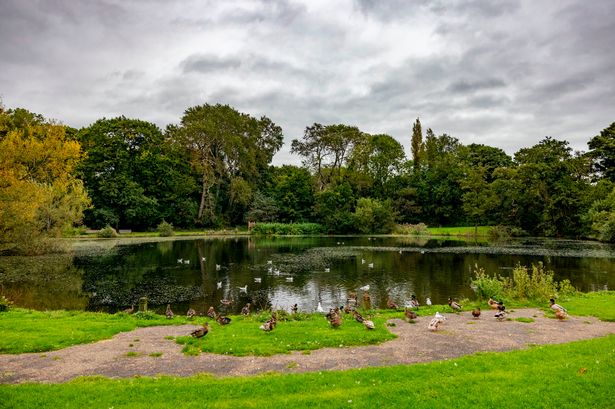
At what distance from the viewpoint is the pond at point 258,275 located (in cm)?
2675

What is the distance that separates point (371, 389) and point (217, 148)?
89.0 meters

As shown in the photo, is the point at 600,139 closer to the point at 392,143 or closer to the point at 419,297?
the point at 392,143

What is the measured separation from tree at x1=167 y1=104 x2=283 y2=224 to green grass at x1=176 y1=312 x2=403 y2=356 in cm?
7521

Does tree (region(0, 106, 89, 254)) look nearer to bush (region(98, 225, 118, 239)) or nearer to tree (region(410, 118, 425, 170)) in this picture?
bush (region(98, 225, 118, 239))

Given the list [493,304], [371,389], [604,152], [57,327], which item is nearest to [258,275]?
[493,304]

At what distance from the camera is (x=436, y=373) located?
10438 mm

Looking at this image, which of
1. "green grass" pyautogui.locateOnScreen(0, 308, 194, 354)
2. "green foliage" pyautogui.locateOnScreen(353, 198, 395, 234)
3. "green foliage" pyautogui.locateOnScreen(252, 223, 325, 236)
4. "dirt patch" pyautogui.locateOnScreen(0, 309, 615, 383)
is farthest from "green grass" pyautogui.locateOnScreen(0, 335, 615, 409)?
"green foliage" pyautogui.locateOnScreen(252, 223, 325, 236)

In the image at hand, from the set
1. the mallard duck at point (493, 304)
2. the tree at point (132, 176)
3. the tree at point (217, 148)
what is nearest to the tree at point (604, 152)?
the tree at point (217, 148)

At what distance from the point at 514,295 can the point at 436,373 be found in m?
16.2

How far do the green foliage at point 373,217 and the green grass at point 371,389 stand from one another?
7791 cm

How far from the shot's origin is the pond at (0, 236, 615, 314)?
26750mm

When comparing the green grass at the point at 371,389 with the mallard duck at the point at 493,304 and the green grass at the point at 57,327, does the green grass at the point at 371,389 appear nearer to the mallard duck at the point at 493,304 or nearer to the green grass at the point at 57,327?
the green grass at the point at 57,327

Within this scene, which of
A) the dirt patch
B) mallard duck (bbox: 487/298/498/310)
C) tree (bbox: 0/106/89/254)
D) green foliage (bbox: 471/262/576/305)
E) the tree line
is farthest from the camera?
the tree line

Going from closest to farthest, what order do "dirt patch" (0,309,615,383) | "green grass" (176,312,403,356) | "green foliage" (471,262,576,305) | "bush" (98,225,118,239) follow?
"dirt patch" (0,309,615,383) → "green grass" (176,312,403,356) → "green foliage" (471,262,576,305) → "bush" (98,225,118,239)
